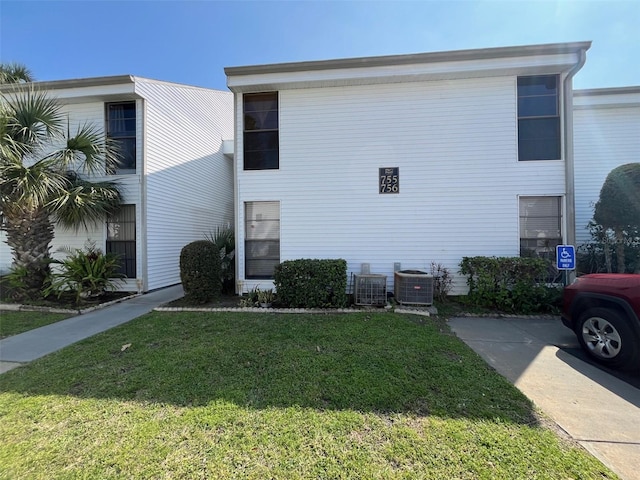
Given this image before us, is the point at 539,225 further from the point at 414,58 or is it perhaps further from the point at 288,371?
the point at 288,371

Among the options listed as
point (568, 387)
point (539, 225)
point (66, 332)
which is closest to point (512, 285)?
point (539, 225)

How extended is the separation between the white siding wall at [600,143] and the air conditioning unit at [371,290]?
5932 mm

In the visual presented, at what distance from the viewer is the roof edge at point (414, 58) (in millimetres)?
5883

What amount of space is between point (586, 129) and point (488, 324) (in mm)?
6715

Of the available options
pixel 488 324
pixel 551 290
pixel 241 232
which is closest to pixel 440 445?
pixel 488 324

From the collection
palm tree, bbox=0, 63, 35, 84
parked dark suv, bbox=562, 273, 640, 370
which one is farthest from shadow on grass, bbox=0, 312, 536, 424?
palm tree, bbox=0, 63, 35, 84

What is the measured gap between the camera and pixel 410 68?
632cm

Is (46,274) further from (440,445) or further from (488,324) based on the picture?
(488,324)

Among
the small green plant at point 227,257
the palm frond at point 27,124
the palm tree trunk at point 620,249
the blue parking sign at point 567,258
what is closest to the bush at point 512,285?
the blue parking sign at point 567,258

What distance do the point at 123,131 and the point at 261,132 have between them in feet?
13.2

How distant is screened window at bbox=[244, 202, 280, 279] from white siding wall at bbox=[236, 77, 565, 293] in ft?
0.63

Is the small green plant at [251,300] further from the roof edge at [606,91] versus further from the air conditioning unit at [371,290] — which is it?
the roof edge at [606,91]

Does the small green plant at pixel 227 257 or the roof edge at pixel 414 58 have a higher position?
the roof edge at pixel 414 58

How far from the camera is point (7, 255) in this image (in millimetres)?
8211
